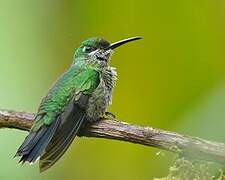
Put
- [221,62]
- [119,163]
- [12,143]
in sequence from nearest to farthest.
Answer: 1. [221,62]
2. [119,163]
3. [12,143]

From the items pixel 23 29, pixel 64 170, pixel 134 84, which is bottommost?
pixel 64 170

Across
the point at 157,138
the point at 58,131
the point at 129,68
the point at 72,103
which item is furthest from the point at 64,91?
the point at 157,138

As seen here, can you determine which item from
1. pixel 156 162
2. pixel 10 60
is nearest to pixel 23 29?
pixel 10 60

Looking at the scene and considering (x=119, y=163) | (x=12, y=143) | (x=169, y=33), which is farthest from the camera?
(x=12, y=143)

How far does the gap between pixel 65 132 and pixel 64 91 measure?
1.15ft

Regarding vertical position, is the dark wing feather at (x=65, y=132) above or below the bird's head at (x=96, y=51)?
below

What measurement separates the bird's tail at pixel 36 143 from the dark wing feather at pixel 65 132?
0.13 ft

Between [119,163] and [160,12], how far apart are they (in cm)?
94

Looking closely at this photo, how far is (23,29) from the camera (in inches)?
150

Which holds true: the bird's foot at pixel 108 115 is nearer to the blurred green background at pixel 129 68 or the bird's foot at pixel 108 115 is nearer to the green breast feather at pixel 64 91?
the blurred green background at pixel 129 68

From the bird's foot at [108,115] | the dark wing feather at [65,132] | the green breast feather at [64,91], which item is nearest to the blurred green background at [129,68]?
the bird's foot at [108,115]

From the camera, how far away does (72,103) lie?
341 centimetres

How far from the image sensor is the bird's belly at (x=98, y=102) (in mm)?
3404

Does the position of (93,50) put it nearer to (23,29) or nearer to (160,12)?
(23,29)
